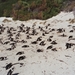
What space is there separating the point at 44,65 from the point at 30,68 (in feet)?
1.44

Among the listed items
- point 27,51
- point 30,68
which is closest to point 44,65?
point 30,68

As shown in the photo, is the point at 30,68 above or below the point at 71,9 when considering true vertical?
below

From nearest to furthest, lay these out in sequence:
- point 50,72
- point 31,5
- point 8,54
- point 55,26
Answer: point 50,72, point 8,54, point 55,26, point 31,5

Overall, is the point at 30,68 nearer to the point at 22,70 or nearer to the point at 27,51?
the point at 22,70

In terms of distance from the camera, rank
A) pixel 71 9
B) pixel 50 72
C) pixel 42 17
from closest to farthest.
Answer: pixel 50 72, pixel 71 9, pixel 42 17

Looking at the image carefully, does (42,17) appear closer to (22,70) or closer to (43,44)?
(43,44)

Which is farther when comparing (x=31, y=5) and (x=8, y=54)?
(x=31, y=5)

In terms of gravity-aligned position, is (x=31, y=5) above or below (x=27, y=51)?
above

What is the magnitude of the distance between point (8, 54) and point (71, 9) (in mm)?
11912

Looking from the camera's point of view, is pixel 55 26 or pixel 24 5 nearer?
pixel 55 26

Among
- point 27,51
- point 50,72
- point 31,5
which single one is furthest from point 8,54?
point 31,5

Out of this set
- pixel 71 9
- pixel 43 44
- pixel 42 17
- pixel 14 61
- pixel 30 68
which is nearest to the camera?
pixel 30 68

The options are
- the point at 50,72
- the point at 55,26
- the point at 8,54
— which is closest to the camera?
the point at 50,72

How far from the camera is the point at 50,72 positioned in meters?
6.75
